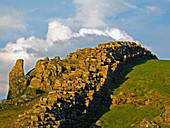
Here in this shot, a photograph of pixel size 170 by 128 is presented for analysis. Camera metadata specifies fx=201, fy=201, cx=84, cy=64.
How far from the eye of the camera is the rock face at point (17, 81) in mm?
46884

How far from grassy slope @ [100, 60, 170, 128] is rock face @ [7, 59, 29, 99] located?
68.8ft

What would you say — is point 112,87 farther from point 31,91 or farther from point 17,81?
point 17,81

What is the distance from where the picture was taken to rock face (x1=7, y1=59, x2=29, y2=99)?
46884 mm

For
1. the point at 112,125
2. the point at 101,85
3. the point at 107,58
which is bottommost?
the point at 112,125

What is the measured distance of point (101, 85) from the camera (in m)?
40.8

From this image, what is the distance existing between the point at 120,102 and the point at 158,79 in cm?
1211

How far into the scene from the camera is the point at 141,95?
4025cm

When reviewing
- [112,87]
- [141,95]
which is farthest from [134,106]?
[112,87]

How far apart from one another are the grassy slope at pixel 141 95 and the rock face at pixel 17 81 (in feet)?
68.8

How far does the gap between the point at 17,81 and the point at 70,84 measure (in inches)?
631

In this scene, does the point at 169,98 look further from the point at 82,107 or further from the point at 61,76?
the point at 61,76

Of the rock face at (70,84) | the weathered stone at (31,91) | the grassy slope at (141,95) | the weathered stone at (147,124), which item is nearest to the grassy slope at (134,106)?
the grassy slope at (141,95)

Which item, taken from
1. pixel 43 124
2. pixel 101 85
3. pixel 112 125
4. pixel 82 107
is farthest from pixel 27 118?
pixel 101 85

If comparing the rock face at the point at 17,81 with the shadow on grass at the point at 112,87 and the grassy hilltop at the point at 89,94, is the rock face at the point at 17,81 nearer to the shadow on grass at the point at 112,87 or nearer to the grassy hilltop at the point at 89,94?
the grassy hilltop at the point at 89,94
